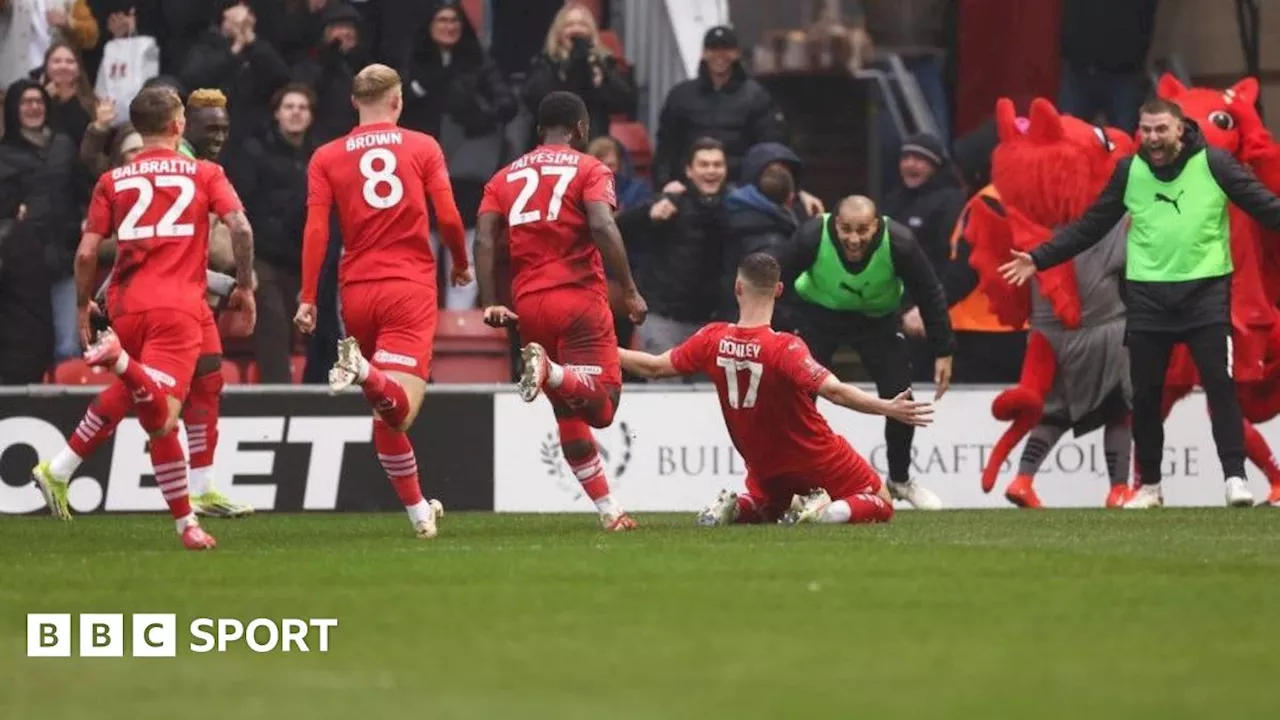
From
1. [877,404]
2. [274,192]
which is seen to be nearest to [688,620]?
[877,404]

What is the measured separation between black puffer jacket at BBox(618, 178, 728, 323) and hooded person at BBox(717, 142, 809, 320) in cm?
8

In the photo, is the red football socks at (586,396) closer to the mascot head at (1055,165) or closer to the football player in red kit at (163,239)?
the football player in red kit at (163,239)

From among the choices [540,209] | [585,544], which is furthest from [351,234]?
[585,544]

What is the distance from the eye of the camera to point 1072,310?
1612cm

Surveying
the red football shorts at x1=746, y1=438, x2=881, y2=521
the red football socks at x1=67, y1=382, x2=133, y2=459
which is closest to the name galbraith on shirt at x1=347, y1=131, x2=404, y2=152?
the red football socks at x1=67, y1=382, x2=133, y2=459

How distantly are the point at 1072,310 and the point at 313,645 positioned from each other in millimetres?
8964

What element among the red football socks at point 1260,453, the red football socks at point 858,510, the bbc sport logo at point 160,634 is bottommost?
the red football socks at point 1260,453

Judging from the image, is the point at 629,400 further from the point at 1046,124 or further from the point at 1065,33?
the point at 1065,33

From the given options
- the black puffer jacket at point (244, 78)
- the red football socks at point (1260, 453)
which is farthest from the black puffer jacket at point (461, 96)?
the red football socks at point (1260, 453)

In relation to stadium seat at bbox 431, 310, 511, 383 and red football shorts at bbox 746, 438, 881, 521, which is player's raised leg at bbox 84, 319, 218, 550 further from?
stadium seat at bbox 431, 310, 511, 383

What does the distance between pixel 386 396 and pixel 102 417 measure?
1.95 meters

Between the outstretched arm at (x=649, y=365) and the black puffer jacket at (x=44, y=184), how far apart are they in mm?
6136

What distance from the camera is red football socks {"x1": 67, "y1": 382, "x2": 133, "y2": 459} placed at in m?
13.0

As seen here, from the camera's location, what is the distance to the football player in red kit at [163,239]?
11906mm
